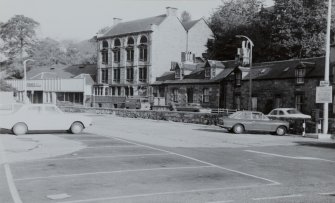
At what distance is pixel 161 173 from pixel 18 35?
8469 cm

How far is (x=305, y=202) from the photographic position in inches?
345

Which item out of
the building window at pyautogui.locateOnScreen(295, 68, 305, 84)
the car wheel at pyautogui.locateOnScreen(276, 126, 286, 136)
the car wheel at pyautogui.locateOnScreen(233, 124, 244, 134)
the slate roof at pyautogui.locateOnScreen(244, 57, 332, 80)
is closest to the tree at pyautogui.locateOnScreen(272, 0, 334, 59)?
the slate roof at pyautogui.locateOnScreen(244, 57, 332, 80)

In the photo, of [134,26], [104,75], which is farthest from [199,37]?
[104,75]

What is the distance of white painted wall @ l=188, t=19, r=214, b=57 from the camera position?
67875mm

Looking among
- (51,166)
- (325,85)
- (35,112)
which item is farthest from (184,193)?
Result: (325,85)

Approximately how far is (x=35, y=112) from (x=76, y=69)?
2417 inches

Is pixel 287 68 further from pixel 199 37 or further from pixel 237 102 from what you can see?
pixel 199 37

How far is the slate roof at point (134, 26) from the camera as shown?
212 feet

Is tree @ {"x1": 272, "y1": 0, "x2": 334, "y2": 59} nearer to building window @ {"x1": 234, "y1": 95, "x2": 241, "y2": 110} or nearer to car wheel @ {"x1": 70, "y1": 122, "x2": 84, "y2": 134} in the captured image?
building window @ {"x1": 234, "y1": 95, "x2": 241, "y2": 110}

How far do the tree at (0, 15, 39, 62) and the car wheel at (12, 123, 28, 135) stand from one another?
71.0 meters

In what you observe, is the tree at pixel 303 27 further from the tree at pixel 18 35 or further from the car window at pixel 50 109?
the tree at pixel 18 35

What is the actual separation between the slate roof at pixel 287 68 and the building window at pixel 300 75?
1.36 ft

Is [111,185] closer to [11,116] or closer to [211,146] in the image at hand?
[211,146]

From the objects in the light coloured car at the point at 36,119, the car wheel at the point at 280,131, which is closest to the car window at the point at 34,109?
the light coloured car at the point at 36,119
